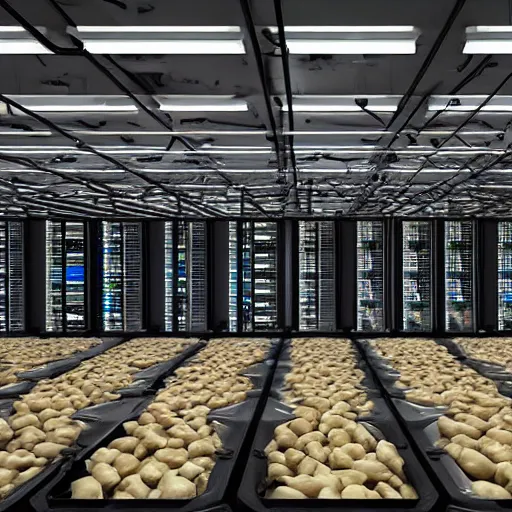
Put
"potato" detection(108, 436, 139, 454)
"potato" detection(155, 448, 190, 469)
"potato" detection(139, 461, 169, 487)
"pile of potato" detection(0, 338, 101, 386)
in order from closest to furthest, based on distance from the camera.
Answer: "potato" detection(139, 461, 169, 487) → "potato" detection(155, 448, 190, 469) → "potato" detection(108, 436, 139, 454) → "pile of potato" detection(0, 338, 101, 386)

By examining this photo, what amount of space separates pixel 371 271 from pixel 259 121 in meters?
4.19

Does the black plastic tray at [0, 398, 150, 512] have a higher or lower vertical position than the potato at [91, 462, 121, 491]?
higher

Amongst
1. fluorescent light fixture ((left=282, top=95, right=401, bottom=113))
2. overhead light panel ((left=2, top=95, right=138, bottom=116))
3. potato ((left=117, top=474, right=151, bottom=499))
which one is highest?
overhead light panel ((left=2, top=95, right=138, bottom=116))

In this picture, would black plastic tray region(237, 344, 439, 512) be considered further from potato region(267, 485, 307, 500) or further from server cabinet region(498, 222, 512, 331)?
server cabinet region(498, 222, 512, 331)

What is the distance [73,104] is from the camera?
79.7 inches

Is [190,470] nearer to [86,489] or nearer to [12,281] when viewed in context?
[86,489]

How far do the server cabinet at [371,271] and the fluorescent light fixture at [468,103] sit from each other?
4060 millimetres

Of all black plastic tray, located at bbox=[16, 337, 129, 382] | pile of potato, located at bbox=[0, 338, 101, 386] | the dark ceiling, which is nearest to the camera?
the dark ceiling

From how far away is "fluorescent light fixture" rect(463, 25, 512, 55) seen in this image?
1387 millimetres

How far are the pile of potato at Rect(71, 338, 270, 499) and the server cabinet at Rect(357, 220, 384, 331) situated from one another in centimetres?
370

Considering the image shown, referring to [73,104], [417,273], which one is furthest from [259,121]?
[417,273]

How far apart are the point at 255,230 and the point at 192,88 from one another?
4.28 meters

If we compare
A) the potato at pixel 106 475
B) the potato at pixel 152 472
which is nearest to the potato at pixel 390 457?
the potato at pixel 152 472

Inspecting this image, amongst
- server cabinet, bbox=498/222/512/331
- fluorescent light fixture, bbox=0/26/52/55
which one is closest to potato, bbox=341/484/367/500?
fluorescent light fixture, bbox=0/26/52/55
